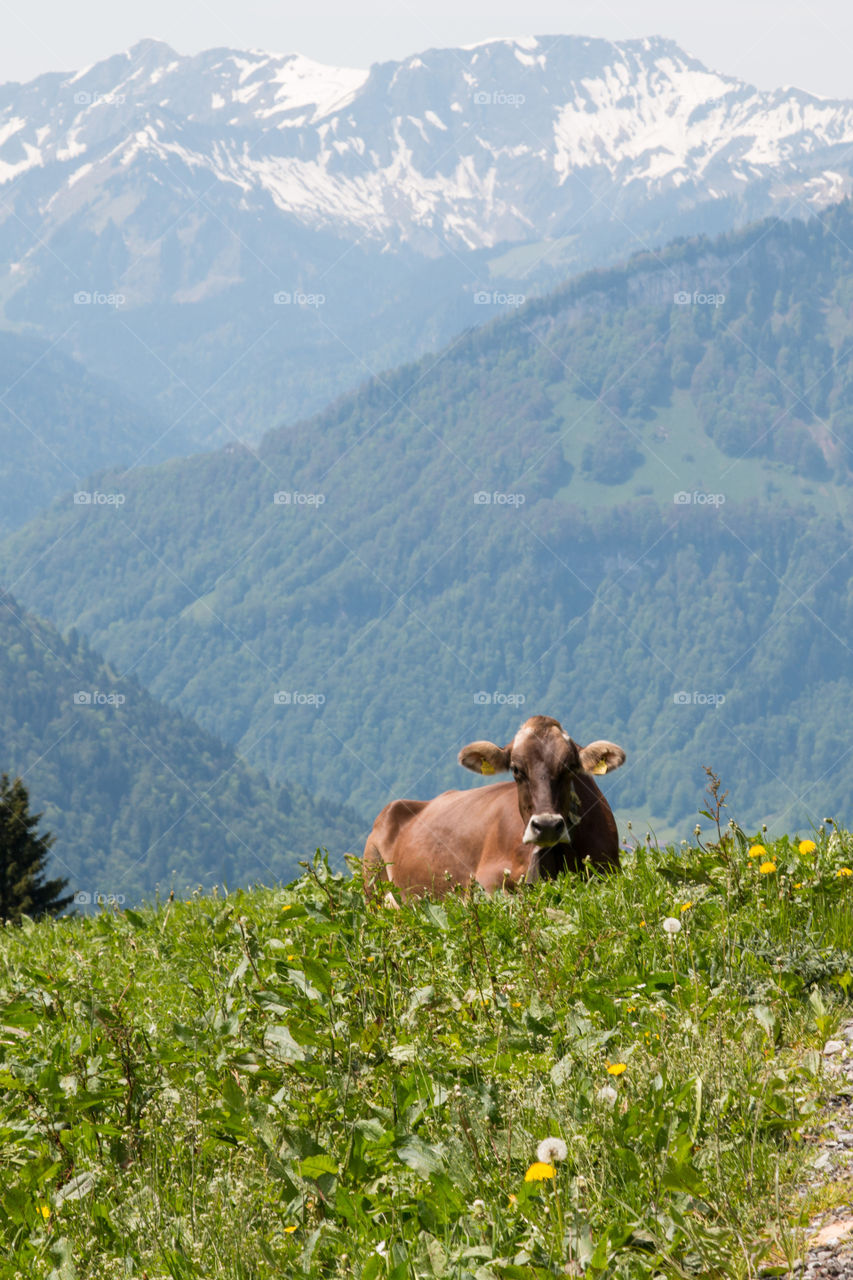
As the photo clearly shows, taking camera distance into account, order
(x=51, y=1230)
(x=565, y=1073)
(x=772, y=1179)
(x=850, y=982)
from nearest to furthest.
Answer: (x=772, y=1179)
(x=51, y=1230)
(x=565, y=1073)
(x=850, y=982)

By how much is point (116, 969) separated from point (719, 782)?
13.4 ft

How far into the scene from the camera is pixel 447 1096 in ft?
13.0

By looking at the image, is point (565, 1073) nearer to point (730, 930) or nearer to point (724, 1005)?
point (724, 1005)

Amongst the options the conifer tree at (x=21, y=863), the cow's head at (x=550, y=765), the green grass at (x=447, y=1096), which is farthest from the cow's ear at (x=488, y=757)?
the conifer tree at (x=21, y=863)

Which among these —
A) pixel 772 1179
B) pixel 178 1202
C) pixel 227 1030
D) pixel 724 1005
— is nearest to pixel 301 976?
pixel 227 1030

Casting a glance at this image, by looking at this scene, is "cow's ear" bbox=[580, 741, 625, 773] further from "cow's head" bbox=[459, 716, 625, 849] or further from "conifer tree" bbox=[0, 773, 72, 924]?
"conifer tree" bbox=[0, 773, 72, 924]

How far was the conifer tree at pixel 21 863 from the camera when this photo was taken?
181 ft

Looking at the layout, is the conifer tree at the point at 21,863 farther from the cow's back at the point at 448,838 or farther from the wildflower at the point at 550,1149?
the wildflower at the point at 550,1149

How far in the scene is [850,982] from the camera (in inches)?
194

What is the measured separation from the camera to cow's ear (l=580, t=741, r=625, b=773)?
10.5m

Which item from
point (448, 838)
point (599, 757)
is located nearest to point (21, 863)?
point (448, 838)

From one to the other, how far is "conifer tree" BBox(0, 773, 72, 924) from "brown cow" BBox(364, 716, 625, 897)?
46160 millimetres

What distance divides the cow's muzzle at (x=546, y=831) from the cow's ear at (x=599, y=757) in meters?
0.87

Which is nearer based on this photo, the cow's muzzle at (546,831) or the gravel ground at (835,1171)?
the gravel ground at (835,1171)
